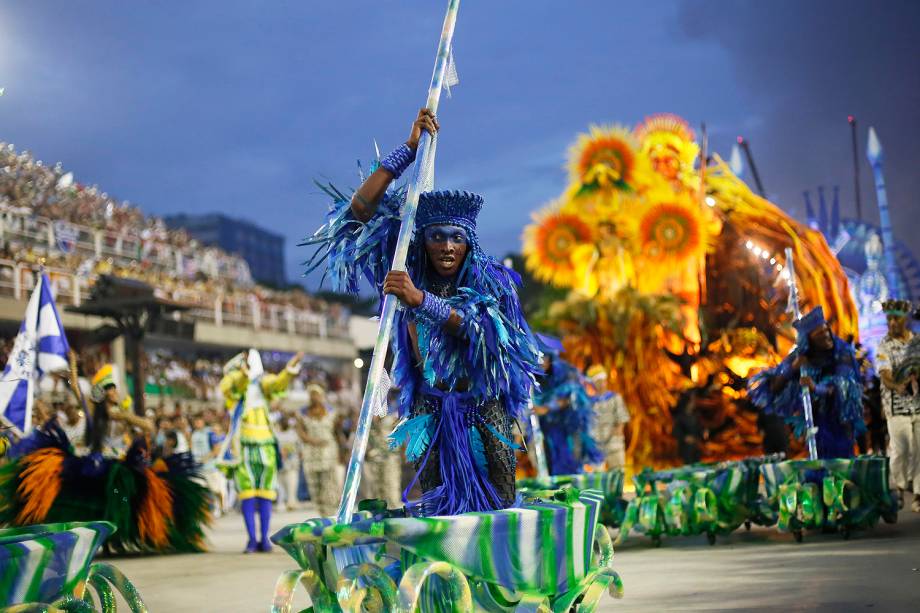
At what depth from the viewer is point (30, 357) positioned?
935 cm

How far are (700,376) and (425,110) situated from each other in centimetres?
1507

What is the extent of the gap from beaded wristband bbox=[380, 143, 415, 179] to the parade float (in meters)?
14.1

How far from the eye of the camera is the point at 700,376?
18.2m

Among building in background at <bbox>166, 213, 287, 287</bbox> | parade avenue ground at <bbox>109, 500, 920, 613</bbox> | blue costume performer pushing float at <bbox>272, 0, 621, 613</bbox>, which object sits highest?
building in background at <bbox>166, 213, 287, 287</bbox>

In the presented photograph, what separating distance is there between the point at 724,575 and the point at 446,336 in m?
3.16

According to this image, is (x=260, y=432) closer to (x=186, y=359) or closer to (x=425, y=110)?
(x=425, y=110)

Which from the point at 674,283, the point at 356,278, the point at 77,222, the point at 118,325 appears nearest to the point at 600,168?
the point at 674,283

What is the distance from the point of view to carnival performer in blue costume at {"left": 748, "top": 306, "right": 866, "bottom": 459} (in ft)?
25.7

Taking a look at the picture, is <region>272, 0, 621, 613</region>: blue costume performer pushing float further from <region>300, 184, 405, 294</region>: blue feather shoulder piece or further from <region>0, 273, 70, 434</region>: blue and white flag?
<region>0, 273, 70, 434</region>: blue and white flag

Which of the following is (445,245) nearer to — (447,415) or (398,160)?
(398,160)

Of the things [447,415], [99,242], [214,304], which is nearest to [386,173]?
[447,415]

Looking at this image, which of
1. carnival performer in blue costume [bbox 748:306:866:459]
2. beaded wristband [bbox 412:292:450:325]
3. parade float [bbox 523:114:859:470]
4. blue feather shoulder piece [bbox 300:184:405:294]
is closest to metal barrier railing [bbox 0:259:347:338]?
parade float [bbox 523:114:859:470]

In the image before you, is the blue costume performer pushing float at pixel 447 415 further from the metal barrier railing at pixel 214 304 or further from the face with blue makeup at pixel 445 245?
the metal barrier railing at pixel 214 304

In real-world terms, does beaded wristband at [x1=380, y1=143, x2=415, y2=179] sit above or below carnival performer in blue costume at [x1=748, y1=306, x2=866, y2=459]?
above
